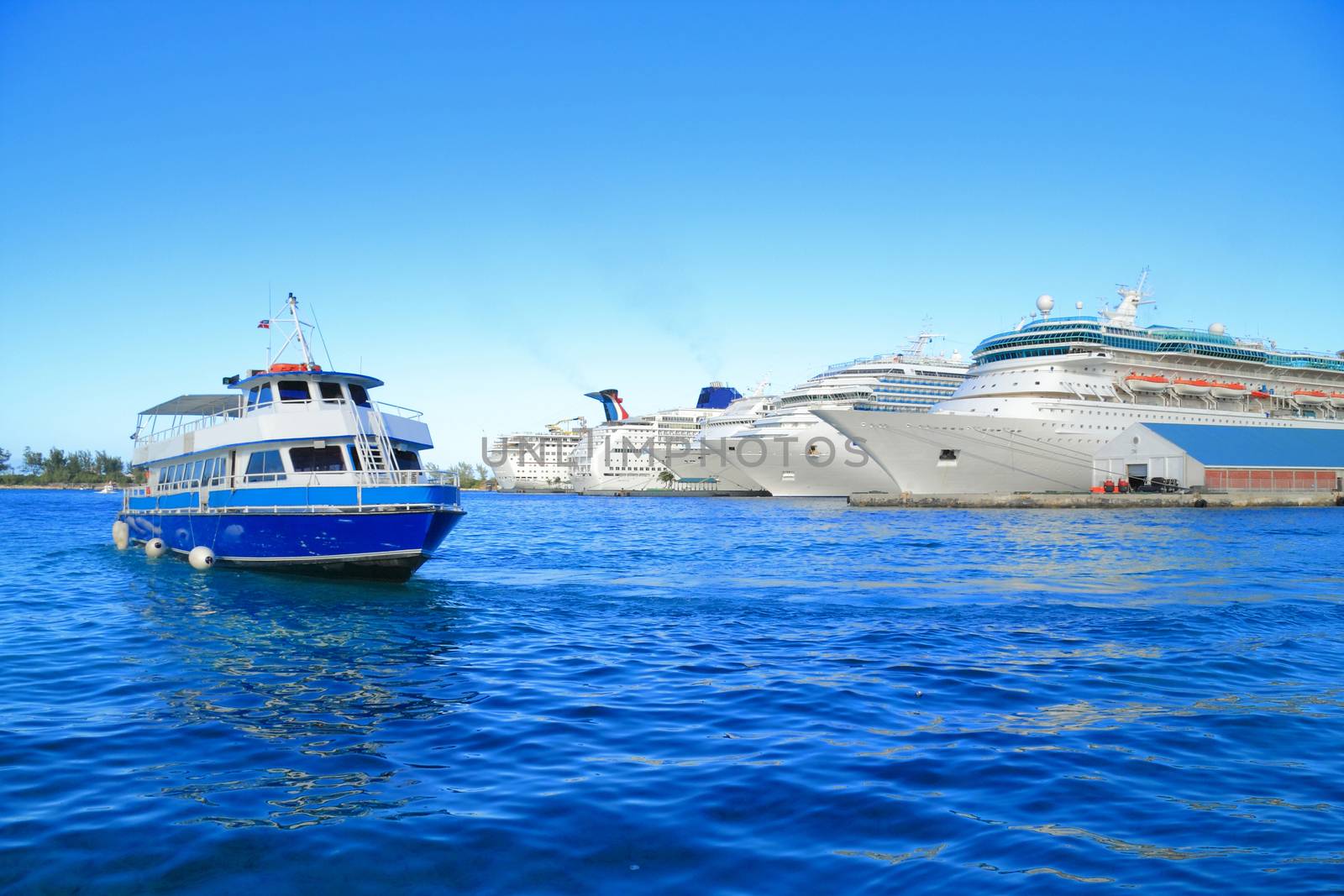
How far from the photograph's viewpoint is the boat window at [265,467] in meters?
20.0

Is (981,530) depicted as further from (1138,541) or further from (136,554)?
(136,554)

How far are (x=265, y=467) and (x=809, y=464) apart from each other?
57184 mm

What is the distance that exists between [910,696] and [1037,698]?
1249 mm

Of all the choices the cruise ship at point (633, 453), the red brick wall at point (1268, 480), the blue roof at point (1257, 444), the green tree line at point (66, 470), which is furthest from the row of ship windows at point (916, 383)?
the green tree line at point (66, 470)

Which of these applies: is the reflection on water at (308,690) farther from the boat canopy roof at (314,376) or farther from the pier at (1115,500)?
the pier at (1115,500)

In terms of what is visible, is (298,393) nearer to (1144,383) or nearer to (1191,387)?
(1144,383)

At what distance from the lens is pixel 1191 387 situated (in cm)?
6144

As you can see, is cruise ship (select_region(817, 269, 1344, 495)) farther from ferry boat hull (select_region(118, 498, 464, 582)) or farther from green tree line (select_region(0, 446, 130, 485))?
green tree line (select_region(0, 446, 130, 485))

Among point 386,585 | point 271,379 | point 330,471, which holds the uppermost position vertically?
point 271,379

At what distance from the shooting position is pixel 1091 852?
16.2 ft

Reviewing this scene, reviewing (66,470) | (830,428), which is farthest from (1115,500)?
(66,470)

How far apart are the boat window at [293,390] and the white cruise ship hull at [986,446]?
39.4m

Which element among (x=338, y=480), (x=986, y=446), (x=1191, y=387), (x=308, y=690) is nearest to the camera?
(x=308, y=690)

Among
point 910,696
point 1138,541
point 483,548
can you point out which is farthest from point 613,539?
point 910,696
